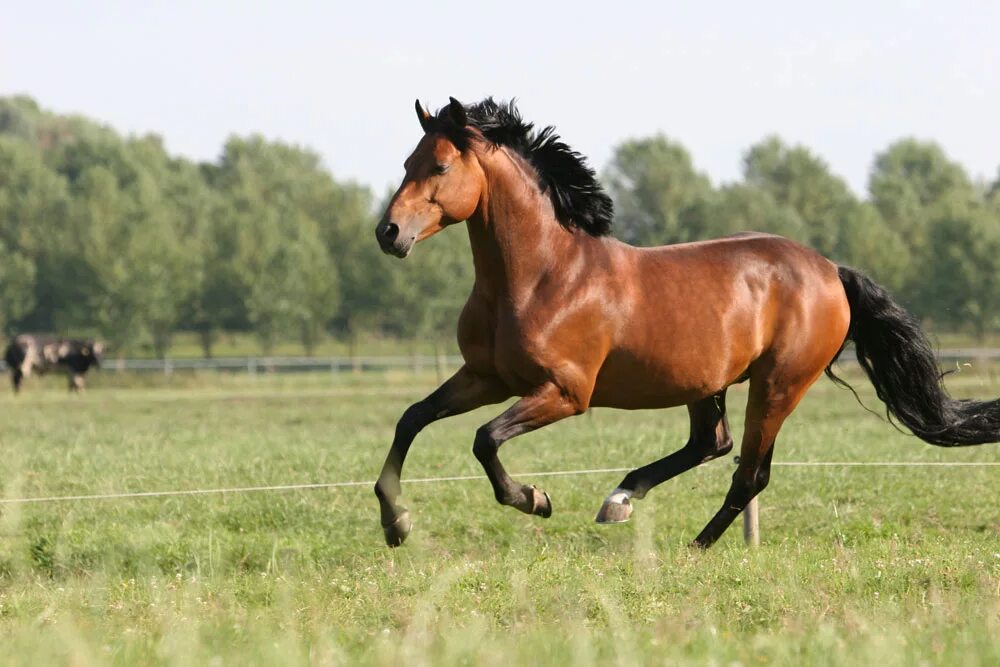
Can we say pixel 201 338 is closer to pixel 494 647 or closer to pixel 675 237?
pixel 675 237

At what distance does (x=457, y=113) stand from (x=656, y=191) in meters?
71.5

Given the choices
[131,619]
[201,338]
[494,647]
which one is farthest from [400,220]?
[201,338]

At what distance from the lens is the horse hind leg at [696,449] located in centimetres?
893

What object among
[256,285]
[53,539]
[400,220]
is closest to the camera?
[400,220]

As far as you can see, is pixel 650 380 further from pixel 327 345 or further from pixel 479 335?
pixel 327 345

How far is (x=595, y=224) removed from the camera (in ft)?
28.0

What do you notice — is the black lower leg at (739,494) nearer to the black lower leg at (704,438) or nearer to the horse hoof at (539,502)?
the black lower leg at (704,438)

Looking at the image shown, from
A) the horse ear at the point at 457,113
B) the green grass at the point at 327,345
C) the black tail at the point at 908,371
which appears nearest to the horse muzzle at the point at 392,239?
the horse ear at the point at 457,113

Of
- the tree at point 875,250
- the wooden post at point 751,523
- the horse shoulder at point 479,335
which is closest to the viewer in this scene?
the horse shoulder at point 479,335

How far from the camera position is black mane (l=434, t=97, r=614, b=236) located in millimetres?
8422

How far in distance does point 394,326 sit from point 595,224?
212 ft

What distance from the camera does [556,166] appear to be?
8.60 meters

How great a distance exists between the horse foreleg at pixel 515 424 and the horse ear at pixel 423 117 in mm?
1705

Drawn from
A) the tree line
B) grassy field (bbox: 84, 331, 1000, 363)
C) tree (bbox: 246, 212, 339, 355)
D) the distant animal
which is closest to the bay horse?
the distant animal
